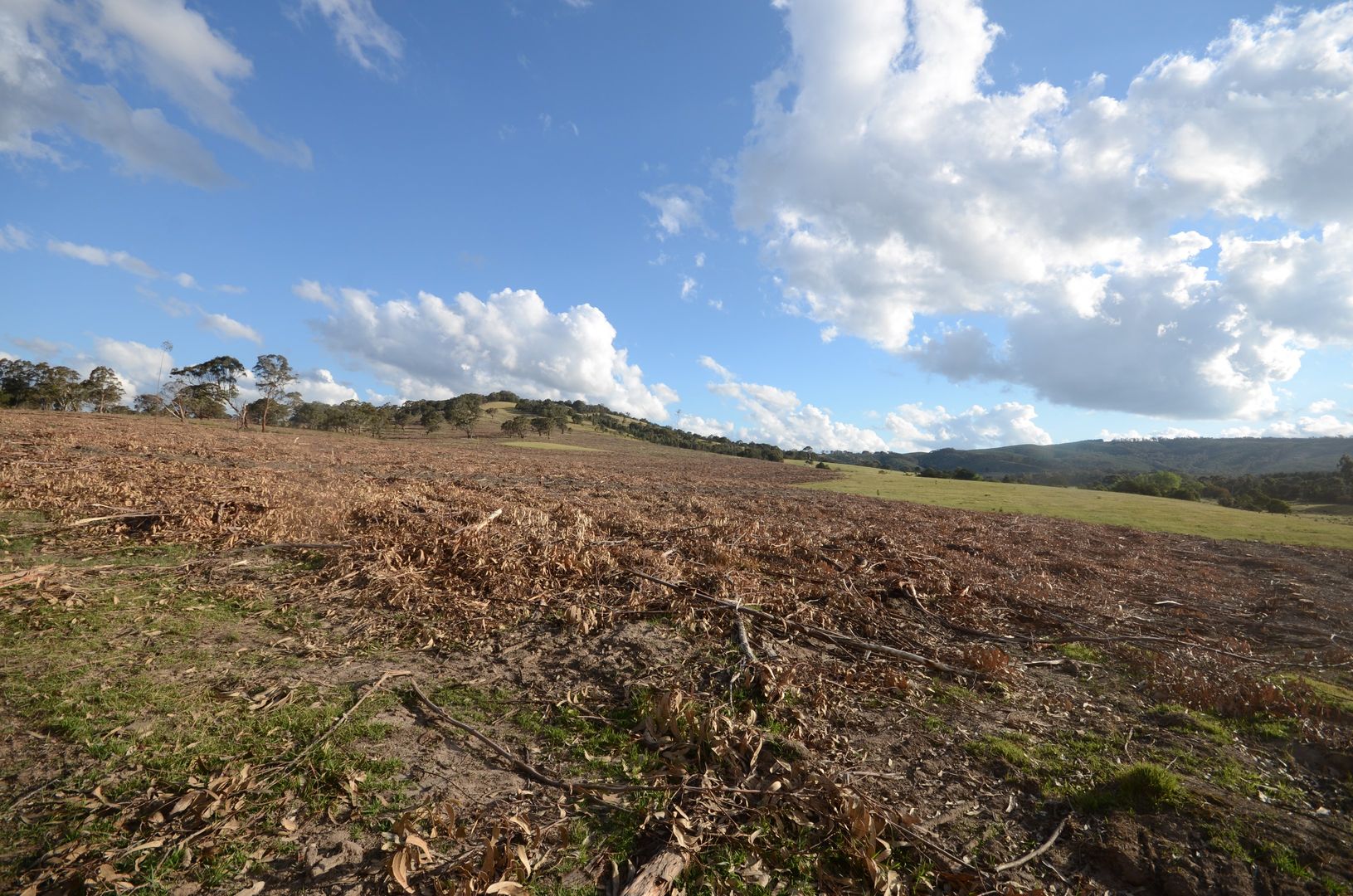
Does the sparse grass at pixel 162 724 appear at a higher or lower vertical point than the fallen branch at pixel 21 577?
lower

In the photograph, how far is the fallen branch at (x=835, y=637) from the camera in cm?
734

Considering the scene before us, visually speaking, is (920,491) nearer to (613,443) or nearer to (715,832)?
(715,832)

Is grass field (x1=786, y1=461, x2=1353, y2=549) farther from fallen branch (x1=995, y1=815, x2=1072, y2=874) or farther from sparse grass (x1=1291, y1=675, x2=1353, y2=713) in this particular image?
fallen branch (x1=995, y1=815, x2=1072, y2=874)

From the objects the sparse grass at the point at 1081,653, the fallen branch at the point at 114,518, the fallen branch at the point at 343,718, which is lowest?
the sparse grass at the point at 1081,653

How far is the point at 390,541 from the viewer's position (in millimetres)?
9438

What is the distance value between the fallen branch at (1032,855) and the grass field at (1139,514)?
3461cm

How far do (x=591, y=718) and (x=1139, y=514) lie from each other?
48.1 meters

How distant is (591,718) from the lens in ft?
17.5

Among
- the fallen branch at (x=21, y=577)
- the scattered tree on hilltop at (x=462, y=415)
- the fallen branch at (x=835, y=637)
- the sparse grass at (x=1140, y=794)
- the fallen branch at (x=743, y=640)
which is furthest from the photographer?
the scattered tree on hilltop at (x=462, y=415)

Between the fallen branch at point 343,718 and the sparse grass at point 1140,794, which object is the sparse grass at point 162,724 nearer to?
the fallen branch at point 343,718

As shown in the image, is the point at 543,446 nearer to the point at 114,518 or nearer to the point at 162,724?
the point at 114,518

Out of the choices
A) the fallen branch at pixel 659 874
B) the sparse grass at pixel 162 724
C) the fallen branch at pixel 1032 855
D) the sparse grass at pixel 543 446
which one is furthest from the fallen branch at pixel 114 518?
the sparse grass at pixel 543 446

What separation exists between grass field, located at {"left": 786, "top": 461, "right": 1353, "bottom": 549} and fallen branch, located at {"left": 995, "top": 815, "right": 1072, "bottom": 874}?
34613mm

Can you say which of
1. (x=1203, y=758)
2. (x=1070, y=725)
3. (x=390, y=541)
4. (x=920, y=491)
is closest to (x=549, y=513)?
(x=390, y=541)
